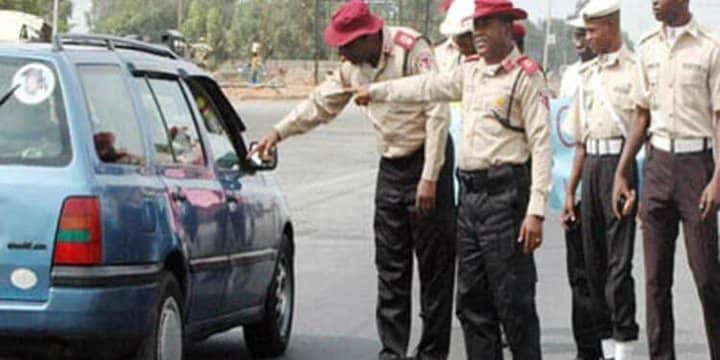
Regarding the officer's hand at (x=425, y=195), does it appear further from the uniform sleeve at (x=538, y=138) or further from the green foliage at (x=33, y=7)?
the green foliage at (x=33, y=7)

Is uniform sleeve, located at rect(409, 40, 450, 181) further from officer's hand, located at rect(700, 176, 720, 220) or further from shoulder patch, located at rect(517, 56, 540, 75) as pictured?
officer's hand, located at rect(700, 176, 720, 220)

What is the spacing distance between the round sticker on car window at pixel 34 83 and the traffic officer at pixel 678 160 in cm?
276

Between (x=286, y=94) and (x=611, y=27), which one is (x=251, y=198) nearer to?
(x=611, y=27)

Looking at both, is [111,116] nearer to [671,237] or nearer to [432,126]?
[432,126]

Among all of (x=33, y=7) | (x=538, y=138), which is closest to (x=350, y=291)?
(x=538, y=138)

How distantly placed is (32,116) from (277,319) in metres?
2.91

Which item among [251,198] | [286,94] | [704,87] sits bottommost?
[286,94]

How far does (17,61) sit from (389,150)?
2.30 meters

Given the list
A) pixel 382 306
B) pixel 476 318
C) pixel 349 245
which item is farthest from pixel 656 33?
pixel 349 245

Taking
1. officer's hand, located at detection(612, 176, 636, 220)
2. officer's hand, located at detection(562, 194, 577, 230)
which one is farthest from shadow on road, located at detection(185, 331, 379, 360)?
officer's hand, located at detection(612, 176, 636, 220)

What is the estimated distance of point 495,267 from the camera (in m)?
7.94

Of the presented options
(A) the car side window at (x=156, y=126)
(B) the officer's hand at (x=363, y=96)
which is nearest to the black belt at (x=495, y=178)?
(B) the officer's hand at (x=363, y=96)

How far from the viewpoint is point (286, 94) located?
8744cm

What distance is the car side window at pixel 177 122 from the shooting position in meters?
8.89
